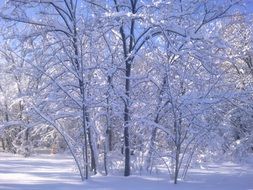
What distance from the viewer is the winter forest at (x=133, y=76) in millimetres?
12445

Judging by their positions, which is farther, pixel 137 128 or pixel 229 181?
pixel 137 128

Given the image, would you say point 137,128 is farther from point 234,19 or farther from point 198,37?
point 234,19

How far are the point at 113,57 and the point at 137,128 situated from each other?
8.06 ft

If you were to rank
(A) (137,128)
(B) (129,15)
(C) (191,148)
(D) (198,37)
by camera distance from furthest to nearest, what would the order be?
(A) (137,128)
(C) (191,148)
(D) (198,37)
(B) (129,15)

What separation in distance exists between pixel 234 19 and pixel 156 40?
318 centimetres

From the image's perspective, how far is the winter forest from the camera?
1245 cm

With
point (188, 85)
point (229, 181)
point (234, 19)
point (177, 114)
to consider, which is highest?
point (234, 19)

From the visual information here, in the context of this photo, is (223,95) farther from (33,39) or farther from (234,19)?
(33,39)

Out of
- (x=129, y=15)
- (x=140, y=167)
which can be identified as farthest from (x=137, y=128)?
(x=129, y=15)

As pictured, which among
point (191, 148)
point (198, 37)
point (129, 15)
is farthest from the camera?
point (191, 148)

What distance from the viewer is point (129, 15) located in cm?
1154

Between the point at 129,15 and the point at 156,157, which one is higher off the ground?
the point at 129,15

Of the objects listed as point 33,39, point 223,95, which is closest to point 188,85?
point 223,95

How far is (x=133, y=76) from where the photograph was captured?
13.4 m
